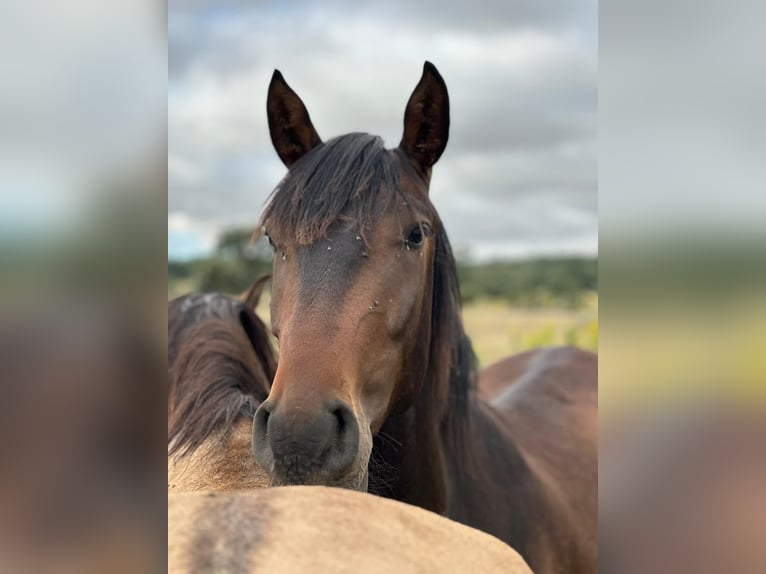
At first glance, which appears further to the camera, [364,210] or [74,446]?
[364,210]

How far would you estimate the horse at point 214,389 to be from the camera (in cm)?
163

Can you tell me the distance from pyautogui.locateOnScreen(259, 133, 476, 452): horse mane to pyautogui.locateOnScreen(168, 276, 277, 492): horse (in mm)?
456

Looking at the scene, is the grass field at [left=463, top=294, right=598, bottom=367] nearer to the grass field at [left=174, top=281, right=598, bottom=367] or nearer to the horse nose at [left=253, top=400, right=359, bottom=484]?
the grass field at [left=174, top=281, right=598, bottom=367]

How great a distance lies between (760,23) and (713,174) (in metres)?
0.20

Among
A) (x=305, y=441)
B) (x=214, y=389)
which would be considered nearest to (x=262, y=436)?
(x=305, y=441)

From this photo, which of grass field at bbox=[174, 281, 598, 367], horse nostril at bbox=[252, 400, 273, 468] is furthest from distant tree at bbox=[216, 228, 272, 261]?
horse nostril at bbox=[252, 400, 273, 468]

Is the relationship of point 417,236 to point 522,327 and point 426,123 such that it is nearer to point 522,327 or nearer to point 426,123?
point 426,123

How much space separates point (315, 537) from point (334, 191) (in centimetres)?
109

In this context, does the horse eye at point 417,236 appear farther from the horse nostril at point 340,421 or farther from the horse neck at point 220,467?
the horse neck at point 220,467

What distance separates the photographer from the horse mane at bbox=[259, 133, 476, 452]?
174 centimetres

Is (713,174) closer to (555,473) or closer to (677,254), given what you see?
(677,254)

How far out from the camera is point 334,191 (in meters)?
1.76

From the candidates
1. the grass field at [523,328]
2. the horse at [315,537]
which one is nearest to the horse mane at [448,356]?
the horse at [315,537]

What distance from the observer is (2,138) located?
711mm
